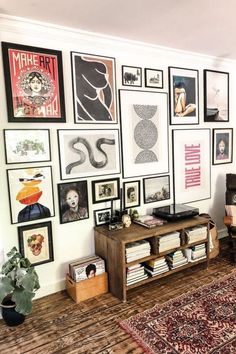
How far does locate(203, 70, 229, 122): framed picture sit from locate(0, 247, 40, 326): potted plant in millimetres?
2871

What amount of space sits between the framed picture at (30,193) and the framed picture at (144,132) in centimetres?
89

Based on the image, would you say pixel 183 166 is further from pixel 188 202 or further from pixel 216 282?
pixel 216 282

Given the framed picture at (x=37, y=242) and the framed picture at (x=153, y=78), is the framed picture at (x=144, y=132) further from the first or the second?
the framed picture at (x=37, y=242)

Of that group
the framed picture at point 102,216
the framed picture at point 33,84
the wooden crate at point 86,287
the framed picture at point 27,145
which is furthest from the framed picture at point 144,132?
the wooden crate at point 86,287

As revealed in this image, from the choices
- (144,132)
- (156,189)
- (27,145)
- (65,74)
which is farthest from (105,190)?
(65,74)

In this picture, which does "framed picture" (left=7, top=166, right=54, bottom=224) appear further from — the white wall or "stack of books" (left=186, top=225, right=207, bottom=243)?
"stack of books" (left=186, top=225, right=207, bottom=243)

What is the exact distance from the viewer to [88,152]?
2877mm

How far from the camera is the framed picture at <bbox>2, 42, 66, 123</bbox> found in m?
2.42

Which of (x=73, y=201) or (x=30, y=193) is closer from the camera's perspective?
(x=30, y=193)

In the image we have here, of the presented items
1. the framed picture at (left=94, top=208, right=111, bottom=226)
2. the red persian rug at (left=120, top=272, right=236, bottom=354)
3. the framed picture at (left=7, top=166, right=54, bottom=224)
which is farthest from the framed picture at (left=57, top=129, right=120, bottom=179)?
the red persian rug at (left=120, top=272, right=236, bottom=354)

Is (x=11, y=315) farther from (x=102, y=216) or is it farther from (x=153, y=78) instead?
(x=153, y=78)

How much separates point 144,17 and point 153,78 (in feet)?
2.94

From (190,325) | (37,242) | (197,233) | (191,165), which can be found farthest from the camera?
(191,165)

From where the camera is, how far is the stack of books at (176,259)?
2.98m
